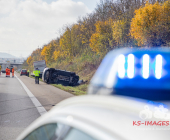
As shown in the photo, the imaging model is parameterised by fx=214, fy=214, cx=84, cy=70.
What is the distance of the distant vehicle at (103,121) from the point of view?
828mm

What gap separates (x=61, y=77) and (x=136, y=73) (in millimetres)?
21446

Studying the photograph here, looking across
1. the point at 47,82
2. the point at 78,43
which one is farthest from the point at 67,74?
the point at 78,43

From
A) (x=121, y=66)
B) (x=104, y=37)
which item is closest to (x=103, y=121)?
(x=121, y=66)

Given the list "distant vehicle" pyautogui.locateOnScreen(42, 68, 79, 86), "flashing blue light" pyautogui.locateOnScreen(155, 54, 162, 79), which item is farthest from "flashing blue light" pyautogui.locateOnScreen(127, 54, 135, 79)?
"distant vehicle" pyautogui.locateOnScreen(42, 68, 79, 86)

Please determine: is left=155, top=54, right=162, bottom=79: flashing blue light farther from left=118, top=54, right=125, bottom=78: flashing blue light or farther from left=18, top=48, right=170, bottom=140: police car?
left=118, top=54, right=125, bottom=78: flashing blue light

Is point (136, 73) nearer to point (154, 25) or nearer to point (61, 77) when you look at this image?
point (154, 25)

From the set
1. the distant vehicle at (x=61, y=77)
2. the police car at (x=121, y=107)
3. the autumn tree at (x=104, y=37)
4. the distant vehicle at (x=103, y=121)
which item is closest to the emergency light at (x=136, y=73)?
the police car at (x=121, y=107)

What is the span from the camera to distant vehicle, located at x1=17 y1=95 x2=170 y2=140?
2.72ft

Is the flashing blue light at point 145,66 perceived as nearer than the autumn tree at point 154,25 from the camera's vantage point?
Yes

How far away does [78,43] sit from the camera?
46031 millimetres

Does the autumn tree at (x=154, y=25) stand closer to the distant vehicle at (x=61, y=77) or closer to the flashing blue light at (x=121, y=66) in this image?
the distant vehicle at (x=61, y=77)

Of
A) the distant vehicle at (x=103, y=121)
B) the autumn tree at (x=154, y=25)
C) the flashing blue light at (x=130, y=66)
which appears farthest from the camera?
the autumn tree at (x=154, y=25)

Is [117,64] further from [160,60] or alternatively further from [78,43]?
[78,43]

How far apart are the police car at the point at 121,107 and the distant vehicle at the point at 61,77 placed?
20.6 metres
